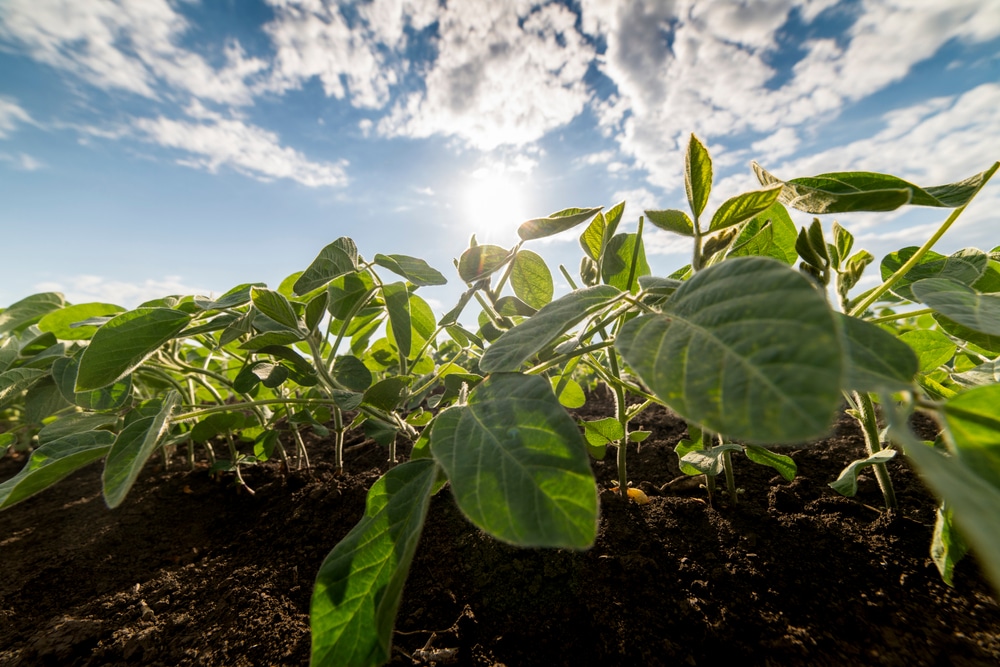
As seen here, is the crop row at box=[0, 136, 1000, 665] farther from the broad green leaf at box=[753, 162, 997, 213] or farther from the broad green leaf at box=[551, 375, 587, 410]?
the broad green leaf at box=[551, 375, 587, 410]

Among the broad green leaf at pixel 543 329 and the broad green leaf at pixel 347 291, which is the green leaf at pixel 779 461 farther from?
the broad green leaf at pixel 347 291

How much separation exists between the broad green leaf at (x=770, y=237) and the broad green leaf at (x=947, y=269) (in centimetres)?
17

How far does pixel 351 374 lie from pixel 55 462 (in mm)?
500

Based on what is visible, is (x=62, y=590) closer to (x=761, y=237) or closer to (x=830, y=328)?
(x=830, y=328)

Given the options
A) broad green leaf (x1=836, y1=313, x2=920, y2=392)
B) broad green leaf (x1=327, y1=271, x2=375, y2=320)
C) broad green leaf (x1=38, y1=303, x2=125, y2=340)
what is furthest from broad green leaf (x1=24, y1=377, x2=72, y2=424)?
broad green leaf (x1=836, y1=313, x2=920, y2=392)

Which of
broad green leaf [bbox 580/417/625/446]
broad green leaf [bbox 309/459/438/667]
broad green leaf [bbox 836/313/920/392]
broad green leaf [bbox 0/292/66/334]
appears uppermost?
broad green leaf [bbox 0/292/66/334]

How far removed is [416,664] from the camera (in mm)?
735

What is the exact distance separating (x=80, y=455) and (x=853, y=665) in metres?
1.28

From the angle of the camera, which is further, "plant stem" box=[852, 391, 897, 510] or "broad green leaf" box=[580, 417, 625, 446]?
"broad green leaf" box=[580, 417, 625, 446]

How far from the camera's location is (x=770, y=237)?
2.67 ft

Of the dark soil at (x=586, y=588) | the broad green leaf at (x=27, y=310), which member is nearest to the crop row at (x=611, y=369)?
the dark soil at (x=586, y=588)

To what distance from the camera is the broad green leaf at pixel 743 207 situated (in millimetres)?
572

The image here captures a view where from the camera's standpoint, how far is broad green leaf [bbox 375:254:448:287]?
98 cm

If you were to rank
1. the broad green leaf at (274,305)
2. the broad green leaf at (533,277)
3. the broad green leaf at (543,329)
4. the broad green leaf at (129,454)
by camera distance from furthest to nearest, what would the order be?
the broad green leaf at (533,277) < the broad green leaf at (274,305) < the broad green leaf at (129,454) < the broad green leaf at (543,329)
